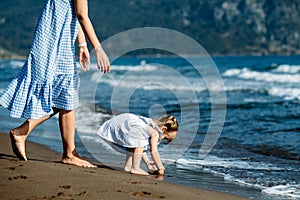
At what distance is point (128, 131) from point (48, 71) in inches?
41.4

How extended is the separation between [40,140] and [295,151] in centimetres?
333

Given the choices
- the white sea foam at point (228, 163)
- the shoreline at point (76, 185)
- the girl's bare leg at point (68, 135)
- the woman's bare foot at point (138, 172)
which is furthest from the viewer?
the white sea foam at point (228, 163)

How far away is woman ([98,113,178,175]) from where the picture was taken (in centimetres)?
553

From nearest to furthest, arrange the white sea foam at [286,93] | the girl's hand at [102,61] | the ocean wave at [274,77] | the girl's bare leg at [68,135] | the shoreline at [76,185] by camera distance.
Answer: the shoreline at [76,185] → the girl's hand at [102,61] → the girl's bare leg at [68,135] → the white sea foam at [286,93] → the ocean wave at [274,77]

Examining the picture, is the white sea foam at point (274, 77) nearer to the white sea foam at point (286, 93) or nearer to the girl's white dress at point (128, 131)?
the white sea foam at point (286, 93)

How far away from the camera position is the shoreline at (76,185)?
4039 millimetres

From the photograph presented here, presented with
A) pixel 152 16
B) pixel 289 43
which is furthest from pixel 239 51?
pixel 152 16

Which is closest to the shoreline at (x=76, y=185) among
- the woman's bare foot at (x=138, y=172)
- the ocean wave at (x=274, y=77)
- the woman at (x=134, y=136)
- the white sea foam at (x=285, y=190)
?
the woman's bare foot at (x=138, y=172)

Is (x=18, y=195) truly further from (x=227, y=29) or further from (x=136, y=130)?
(x=227, y=29)

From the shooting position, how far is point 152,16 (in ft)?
419

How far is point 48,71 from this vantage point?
4863 millimetres

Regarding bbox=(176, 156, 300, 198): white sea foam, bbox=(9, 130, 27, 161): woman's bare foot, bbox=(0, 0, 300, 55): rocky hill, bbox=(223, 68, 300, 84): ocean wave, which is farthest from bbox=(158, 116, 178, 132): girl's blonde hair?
bbox=(0, 0, 300, 55): rocky hill

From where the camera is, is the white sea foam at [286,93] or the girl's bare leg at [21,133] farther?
the white sea foam at [286,93]

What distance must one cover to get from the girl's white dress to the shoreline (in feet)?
1.58
